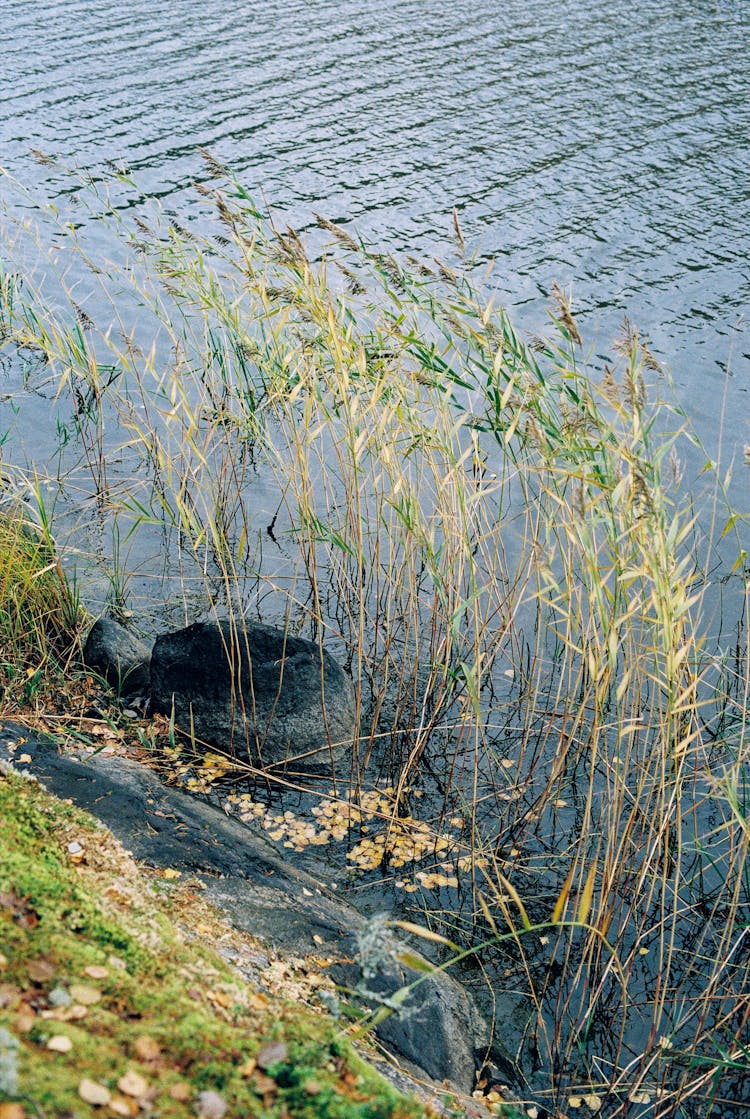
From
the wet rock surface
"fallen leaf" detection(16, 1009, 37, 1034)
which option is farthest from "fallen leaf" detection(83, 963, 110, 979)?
the wet rock surface

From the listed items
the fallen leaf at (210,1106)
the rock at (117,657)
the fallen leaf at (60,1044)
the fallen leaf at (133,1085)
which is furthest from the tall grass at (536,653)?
the fallen leaf at (60,1044)

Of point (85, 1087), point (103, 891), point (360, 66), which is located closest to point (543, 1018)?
point (103, 891)

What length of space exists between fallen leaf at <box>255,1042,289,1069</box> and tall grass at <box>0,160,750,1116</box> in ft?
2.87

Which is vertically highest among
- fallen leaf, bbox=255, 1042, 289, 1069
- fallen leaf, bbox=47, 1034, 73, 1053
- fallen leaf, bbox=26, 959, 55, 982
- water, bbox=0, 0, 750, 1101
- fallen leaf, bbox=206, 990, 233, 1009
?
water, bbox=0, 0, 750, 1101

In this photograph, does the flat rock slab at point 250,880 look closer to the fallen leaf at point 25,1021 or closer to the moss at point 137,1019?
the moss at point 137,1019

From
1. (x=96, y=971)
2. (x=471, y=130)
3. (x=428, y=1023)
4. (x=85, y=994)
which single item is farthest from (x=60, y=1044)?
(x=471, y=130)

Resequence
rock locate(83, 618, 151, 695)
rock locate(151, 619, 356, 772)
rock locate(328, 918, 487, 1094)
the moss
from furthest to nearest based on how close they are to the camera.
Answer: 1. rock locate(83, 618, 151, 695)
2. rock locate(151, 619, 356, 772)
3. rock locate(328, 918, 487, 1094)
4. the moss

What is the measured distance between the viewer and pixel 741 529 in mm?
7051

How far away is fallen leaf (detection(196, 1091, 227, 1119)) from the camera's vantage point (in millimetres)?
2174

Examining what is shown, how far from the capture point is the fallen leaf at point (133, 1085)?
2.15 metres

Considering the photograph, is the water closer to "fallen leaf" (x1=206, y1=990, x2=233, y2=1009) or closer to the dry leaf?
"fallen leaf" (x1=206, y1=990, x2=233, y2=1009)

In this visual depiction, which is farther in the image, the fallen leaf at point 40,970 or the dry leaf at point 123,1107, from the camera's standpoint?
the fallen leaf at point 40,970

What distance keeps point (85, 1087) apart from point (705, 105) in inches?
607

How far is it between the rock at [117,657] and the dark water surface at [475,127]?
498 cm
